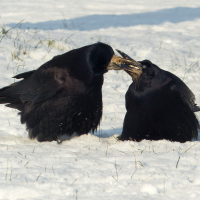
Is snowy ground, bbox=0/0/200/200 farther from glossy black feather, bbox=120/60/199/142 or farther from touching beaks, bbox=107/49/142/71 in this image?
touching beaks, bbox=107/49/142/71

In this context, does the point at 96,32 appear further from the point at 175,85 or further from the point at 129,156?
the point at 129,156

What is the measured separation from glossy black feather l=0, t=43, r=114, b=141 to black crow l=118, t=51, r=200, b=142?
384 millimetres

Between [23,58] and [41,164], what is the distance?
14.4 feet

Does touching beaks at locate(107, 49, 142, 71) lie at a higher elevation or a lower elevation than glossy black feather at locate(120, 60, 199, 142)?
higher

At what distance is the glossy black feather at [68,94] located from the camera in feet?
14.1

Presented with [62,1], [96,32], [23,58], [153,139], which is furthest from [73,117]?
[62,1]

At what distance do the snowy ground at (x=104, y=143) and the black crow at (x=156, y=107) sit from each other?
0.62ft

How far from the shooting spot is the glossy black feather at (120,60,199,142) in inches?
165

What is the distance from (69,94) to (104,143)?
2.22 ft

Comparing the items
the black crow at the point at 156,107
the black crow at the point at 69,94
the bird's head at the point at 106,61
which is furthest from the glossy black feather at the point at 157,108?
the black crow at the point at 69,94

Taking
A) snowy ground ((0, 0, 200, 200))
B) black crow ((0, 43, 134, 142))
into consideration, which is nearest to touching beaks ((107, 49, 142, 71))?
black crow ((0, 43, 134, 142))

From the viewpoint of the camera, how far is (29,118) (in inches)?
183

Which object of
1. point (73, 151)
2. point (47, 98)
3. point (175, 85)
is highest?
point (175, 85)

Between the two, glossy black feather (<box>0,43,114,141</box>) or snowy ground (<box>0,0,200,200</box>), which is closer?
snowy ground (<box>0,0,200,200</box>)
